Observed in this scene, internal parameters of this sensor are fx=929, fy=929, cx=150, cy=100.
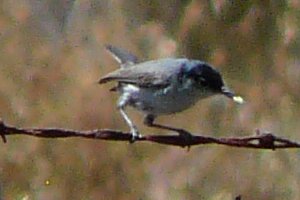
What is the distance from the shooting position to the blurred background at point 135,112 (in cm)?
507

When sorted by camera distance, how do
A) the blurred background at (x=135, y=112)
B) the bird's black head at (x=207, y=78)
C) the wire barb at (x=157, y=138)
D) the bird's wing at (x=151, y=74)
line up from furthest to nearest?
1. the blurred background at (x=135, y=112)
2. the bird's wing at (x=151, y=74)
3. the bird's black head at (x=207, y=78)
4. the wire barb at (x=157, y=138)

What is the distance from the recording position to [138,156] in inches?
211

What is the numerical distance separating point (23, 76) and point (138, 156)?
801 mm

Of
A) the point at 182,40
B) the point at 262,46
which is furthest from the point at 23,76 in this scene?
the point at 262,46

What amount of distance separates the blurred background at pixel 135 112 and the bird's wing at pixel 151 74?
1583mm

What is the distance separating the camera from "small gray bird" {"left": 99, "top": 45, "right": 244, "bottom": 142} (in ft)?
10.6

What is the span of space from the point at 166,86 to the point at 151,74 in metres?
0.10

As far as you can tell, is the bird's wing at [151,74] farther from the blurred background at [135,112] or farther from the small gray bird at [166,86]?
the blurred background at [135,112]

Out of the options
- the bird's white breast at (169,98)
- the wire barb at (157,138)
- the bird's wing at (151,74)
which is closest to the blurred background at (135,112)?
the bird's wing at (151,74)

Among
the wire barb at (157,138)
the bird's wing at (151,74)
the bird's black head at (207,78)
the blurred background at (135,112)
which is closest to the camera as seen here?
the wire barb at (157,138)

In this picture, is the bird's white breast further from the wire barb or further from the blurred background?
the blurred background

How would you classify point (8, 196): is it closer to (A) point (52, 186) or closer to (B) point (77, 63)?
(A) point (52, 186)

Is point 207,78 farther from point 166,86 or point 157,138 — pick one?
point 157,138

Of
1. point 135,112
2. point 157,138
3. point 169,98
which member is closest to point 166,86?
point 169,98
